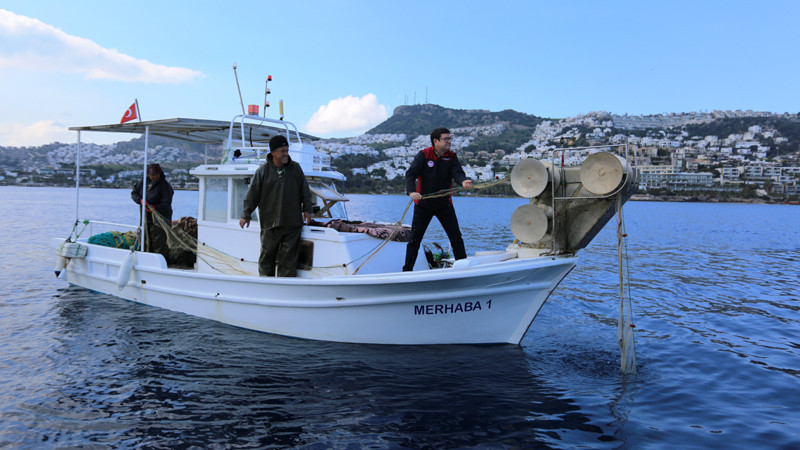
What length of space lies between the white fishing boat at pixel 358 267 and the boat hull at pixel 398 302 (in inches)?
0.7

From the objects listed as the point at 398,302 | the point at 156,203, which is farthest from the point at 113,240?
the point at 398,302

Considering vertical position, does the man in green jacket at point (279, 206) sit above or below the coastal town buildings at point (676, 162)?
below

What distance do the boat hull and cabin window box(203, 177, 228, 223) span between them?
109 cm

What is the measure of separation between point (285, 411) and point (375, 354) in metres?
1.76

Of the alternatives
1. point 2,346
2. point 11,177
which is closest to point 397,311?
point 2,346

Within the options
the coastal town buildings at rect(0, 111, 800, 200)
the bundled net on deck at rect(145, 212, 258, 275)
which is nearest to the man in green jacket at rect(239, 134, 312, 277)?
the bundled net on deck at rect(145, 212, 258, 275)

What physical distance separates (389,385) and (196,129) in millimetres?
6271

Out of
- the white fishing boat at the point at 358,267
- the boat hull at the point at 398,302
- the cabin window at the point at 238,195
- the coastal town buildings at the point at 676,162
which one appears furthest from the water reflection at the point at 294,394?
the coastal town buildings at the point at 676,162

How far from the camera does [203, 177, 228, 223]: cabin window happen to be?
8.55m

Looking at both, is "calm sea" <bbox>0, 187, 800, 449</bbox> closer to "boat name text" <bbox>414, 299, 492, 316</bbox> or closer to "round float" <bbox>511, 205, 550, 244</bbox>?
"boat name text" <bbox>414, 299, 492, 316</bbox>

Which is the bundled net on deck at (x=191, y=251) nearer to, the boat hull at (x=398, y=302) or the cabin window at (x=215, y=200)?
the boat hull at (x=398, y=302)

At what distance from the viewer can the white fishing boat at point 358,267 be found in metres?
6.10

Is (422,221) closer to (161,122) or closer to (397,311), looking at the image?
(397,311)

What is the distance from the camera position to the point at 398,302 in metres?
6.50
